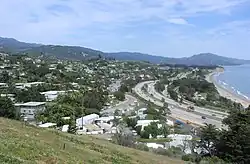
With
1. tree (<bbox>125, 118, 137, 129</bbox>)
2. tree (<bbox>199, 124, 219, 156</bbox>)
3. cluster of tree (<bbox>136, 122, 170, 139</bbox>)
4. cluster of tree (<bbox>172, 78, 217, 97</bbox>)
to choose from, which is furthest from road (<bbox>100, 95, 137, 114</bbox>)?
tree (<bbox>199, 124, 219, 156</bbox>)

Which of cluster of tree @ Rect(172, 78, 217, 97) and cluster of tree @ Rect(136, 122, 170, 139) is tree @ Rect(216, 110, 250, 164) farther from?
cluster of tree @ Rect(172, 78, 217, 97)

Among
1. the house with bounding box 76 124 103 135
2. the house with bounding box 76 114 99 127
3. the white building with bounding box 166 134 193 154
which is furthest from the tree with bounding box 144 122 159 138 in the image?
the house with bounding box 76 114 99 127

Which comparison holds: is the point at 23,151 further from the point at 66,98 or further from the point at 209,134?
the point at 66,98

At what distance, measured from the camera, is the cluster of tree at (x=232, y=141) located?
23422mm

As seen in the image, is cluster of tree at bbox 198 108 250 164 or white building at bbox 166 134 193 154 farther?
white building at bbox 166 134 193 154

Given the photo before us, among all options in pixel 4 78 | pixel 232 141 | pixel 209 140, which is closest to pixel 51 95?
pixel 4 78

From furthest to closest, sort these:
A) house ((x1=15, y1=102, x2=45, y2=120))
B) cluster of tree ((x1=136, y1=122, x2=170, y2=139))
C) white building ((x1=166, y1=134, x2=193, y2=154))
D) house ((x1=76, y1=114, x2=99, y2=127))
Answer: house ((x1=15, y1=102, x2=45, y2=120)) < house ((x1=76, y1=114, x2=99, y2=127)) < cluster of tree ((x1=136, y1=122, x2=170, y2=139)) < white building ((x1=166, y1=134, x2=193, y2=154))

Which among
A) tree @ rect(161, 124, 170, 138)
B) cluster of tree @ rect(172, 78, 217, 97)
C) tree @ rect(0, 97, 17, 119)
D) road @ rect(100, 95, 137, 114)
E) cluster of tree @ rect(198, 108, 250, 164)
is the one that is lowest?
road @ rect(100, 95, 137, 114)

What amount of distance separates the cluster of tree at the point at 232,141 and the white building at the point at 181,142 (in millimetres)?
4700

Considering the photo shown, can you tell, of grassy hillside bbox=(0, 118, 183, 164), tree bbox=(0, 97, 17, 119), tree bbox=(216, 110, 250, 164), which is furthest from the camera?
tree bbox=(0, 97, 17, 119)

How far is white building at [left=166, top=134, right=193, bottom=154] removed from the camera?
3244 centimetres

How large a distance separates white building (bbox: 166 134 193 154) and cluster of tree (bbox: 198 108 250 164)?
4.70m

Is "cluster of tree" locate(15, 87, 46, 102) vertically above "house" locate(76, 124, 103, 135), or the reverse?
"cluster of tree" locate(15, 87, 46, 102)

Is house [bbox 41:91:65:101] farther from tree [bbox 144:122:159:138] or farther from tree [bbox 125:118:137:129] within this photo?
tree [bbox 144:122:159:138]
